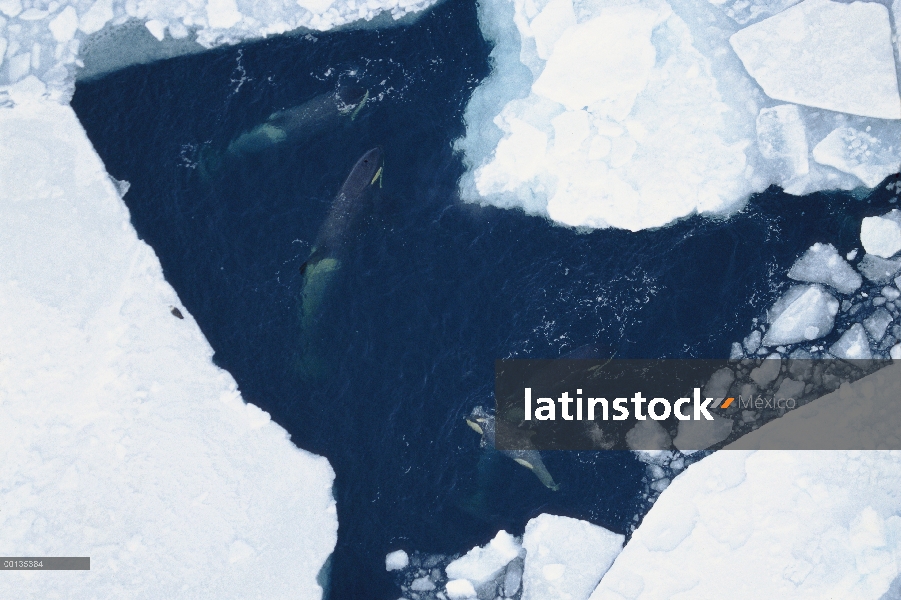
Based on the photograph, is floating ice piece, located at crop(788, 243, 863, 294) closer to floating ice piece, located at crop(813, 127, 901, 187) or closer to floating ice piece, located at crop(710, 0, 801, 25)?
floating ice piece, located at crop(813, 127, 901, 187)

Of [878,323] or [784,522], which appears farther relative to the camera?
[878,323]

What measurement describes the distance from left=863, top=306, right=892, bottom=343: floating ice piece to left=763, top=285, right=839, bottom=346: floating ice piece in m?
0.40

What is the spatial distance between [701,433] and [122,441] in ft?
20.2

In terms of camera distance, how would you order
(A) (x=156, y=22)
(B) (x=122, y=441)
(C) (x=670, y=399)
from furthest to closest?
(A) (x=156, y=22) → (C) (x=670, y=399) → (B) (x=122, y=441)

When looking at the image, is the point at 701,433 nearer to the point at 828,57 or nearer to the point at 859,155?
the point at 859,155

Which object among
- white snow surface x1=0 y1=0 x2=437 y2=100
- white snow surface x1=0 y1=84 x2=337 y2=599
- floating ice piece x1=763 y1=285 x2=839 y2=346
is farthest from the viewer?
white snow surface x1=0 y1=0 x2=437 y2=100

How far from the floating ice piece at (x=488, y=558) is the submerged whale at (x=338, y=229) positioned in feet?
10.4

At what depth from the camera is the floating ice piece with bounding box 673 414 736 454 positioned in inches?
338

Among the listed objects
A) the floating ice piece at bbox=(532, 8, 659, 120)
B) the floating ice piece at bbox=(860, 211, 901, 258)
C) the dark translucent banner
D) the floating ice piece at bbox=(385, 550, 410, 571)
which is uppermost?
the floating ice piece at bbox=(532, 8, 659, 120)

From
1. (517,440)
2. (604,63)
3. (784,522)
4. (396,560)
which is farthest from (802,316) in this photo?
(396,560)

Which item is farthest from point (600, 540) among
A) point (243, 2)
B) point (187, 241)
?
point (243, 2)

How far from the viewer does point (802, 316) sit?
8547mm

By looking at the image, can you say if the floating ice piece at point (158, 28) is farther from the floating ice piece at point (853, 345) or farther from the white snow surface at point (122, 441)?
the floating ice piece at point (853, 345)

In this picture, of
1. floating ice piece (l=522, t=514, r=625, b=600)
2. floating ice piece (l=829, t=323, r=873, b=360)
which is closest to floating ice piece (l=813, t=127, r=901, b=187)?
floating ice piece (l=829, t=323, r=873, b=360)
